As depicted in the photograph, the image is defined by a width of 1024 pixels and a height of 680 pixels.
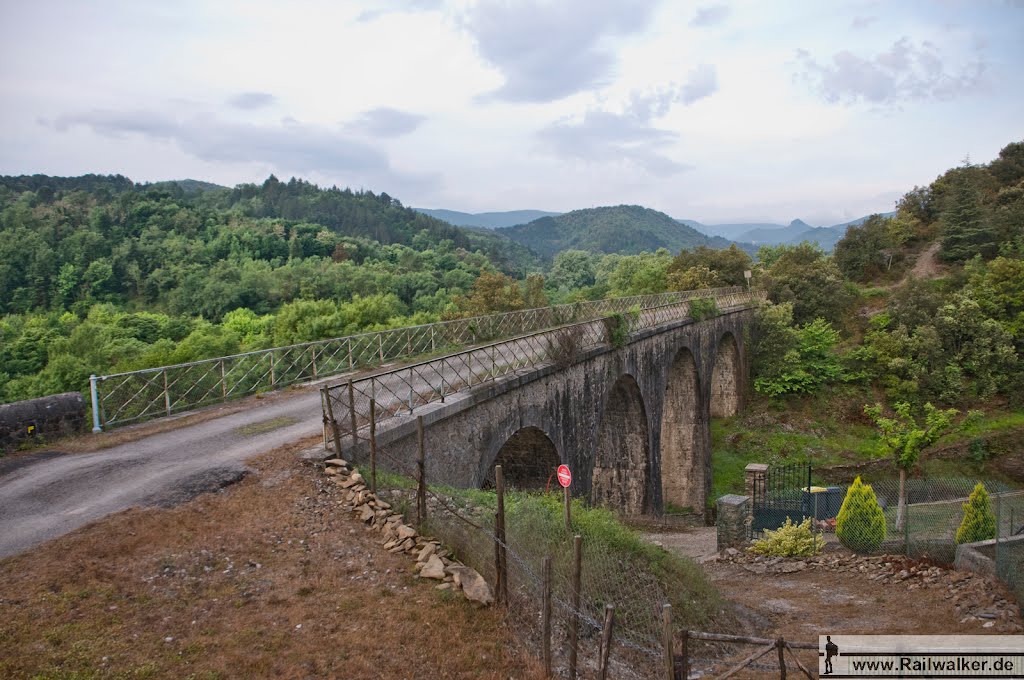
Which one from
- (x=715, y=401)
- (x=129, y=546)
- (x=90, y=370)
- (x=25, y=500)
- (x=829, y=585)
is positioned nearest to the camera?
(x=129, y=546)

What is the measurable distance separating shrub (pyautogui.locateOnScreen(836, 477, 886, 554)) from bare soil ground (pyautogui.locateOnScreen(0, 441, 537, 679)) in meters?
10.3

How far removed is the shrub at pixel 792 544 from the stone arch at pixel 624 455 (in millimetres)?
7105

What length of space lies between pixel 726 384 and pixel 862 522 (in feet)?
74.1

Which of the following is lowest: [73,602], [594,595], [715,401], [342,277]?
[715,401]

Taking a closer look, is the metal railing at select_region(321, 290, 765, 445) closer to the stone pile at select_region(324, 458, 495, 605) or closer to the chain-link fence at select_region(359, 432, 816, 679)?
the stone pile at select_region(324, 458, 495, 605)

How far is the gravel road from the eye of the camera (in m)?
7.46

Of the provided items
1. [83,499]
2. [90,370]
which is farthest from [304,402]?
[90,370]

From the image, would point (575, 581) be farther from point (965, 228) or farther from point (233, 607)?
point (965, 228)

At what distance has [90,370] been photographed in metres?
29.6

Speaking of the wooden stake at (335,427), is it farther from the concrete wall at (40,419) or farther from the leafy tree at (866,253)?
the leafy tree at (866,253)

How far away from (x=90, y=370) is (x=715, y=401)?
1221 inches

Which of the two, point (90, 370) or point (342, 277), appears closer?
point (90, 370)

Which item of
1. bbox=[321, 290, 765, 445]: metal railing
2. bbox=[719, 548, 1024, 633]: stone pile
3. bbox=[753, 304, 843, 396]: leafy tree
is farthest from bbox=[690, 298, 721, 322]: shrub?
bbox=[719, 548, 1024, 633]: stone pile

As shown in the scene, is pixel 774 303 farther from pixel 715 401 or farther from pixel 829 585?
pixel 829 585
